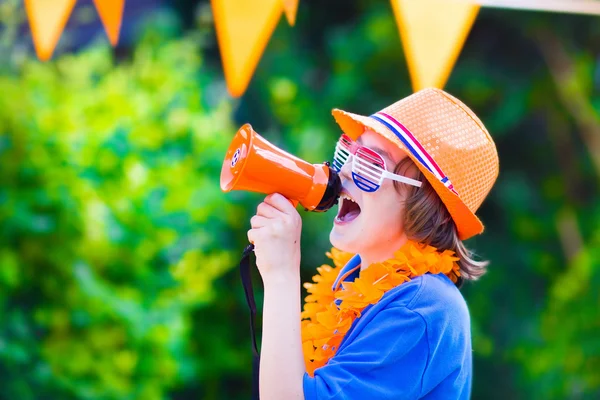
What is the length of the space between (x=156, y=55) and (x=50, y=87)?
2.60 ft

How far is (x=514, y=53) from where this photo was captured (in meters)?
6.07

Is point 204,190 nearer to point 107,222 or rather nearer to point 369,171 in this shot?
point 107,222

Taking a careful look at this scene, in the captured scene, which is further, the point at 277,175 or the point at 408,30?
the point at 408,30

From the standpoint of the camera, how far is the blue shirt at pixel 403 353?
147 centimetres

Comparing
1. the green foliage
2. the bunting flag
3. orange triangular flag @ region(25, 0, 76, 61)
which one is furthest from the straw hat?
the green foliage

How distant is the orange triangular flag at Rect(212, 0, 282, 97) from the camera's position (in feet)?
7.72

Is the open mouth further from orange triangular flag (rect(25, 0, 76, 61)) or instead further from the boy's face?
orange triangular flag (rect(25, 0, 76, 61))

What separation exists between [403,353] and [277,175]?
1.40 ft

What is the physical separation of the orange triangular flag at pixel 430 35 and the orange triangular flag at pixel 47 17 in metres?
1.06

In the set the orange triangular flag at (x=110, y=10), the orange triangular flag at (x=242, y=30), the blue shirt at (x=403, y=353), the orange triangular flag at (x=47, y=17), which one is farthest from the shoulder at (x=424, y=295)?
the orange triangular flag at (x=47, y=17)

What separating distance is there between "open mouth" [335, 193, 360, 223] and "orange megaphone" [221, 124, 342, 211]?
0.22 feet

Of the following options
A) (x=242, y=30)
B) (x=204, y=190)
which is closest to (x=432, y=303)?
(x=242, y=30)

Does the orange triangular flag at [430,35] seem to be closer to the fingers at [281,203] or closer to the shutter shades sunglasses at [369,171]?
the shutter shades sunglasses at [369,171]

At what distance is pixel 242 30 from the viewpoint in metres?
2.39
